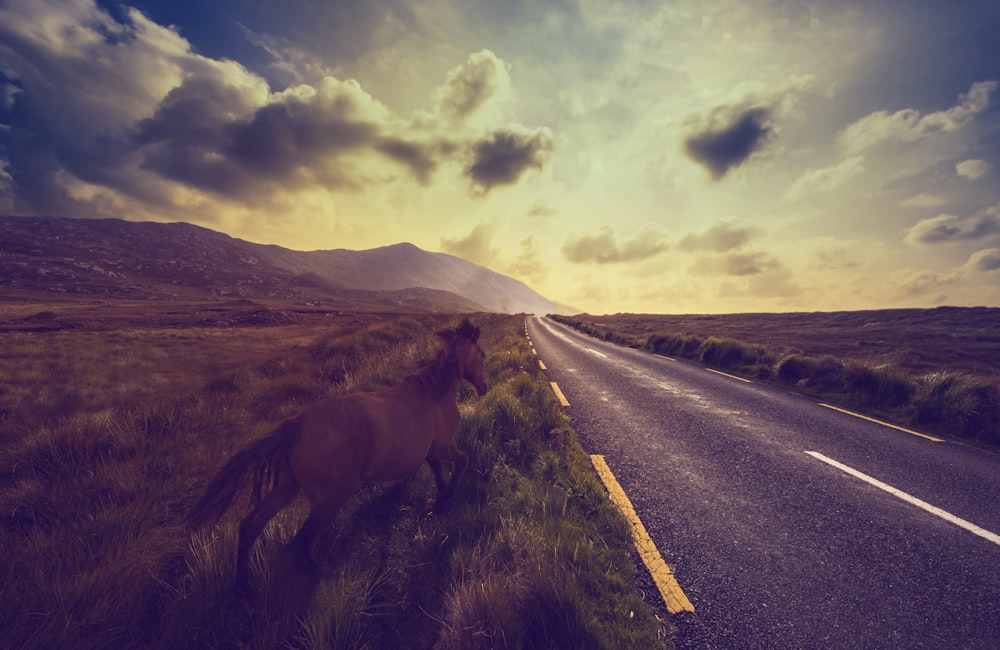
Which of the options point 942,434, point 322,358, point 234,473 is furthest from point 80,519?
point 942,434

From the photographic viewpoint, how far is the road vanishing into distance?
2680 millimetres

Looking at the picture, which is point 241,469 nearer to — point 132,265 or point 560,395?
point 560,395

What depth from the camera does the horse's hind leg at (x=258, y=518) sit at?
2.50 meters

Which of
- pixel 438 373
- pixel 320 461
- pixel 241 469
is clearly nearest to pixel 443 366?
pixel 438 373

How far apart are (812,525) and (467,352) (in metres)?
4.33

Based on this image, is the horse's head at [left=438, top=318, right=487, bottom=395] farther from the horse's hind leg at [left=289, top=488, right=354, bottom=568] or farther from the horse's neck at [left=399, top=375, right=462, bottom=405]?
the horse's hind leg at [left=289, top=488, right=354, bottom=568]

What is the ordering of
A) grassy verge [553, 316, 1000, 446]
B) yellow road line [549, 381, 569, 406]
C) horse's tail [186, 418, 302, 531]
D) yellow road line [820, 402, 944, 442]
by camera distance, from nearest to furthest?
horse's tail [186, 418, 302, 531], yellow road line [820, 402, 944, 442], grassy verge [553, 316, 1000, 446], yellow road line [549, 381, 569, 406]

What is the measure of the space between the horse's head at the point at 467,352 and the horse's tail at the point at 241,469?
181 cm

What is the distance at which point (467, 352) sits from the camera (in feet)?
13.7

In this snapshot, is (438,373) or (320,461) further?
(438,373)

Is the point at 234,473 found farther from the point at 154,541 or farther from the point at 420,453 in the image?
the point at 420,453

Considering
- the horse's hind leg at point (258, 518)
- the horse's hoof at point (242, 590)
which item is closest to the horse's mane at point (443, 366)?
the horse's hind leg at point (258, 518)

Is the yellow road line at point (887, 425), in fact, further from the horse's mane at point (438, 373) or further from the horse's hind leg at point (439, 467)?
the horse's mane at point (438, 373)

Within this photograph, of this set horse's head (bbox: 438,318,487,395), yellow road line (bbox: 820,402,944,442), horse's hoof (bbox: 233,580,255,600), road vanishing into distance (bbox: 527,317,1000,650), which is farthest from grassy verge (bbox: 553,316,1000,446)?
horse's hoof (bbox: 233,580,255,600)
